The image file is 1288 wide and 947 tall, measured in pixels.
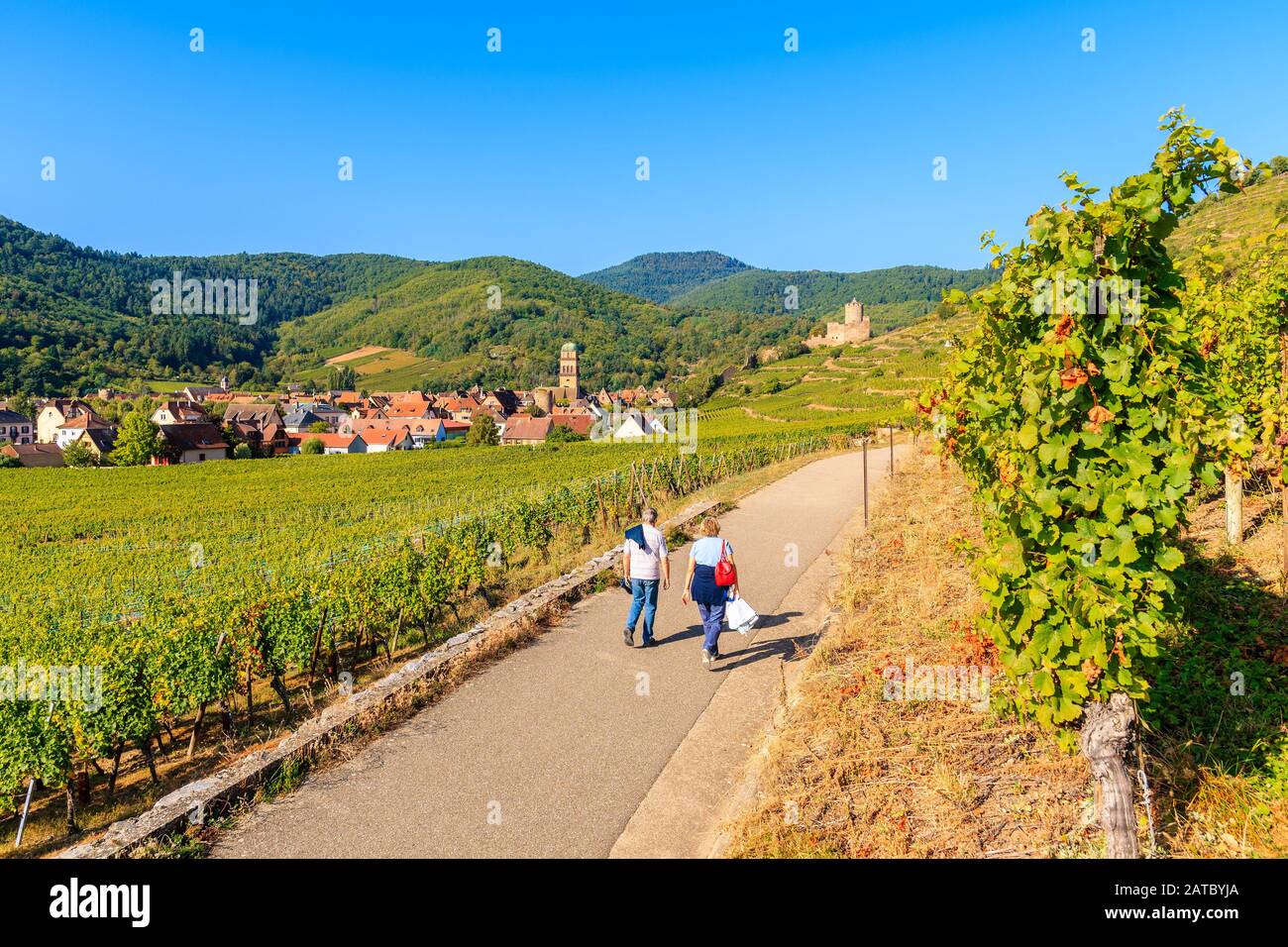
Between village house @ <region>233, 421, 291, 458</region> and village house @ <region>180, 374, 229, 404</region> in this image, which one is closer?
village house @ <region>233, 421, 291, 458</region>

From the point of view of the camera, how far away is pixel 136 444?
234 ft

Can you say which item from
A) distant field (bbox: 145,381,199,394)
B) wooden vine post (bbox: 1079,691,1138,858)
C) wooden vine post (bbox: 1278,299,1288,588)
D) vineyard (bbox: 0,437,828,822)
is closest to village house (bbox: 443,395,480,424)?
distant field (bbox: 145,381,199,394)

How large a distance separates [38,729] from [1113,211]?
9.70 metres

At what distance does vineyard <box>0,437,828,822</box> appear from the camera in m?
7.85

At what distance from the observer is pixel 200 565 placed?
2383 centimetres

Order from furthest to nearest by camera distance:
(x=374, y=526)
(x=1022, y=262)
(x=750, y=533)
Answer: (x=374, y=526)
(x=750, y=533)
(x=1022, y=262)

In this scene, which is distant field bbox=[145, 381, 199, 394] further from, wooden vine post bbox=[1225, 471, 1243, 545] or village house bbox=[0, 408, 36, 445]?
wooden vine post bbox=[1225, 471, 1243, 545]

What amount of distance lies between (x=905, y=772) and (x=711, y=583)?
3.02 meters

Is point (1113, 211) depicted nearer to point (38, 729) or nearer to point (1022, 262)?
point (1022, 262)

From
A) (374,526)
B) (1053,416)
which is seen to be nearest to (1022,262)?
(1053,416)

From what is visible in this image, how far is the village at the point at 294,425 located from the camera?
247 feet

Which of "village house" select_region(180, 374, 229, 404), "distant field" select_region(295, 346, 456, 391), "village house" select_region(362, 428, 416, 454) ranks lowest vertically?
"village house" select_region(362, 428, 416, 454)

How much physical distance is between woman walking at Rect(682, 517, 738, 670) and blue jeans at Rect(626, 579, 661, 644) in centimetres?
63

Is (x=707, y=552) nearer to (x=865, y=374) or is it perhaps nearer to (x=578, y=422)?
(x=865, y=374)
